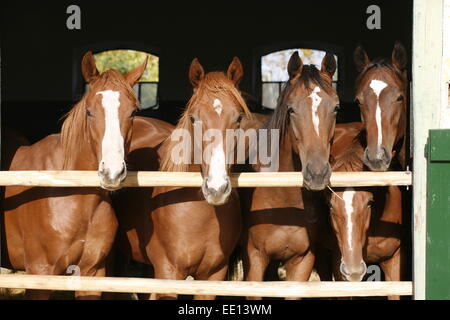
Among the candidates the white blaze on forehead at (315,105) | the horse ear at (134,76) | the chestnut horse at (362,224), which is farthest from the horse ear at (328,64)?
the horse ear at (134,76)

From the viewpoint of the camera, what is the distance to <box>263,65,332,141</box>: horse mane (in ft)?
13.7

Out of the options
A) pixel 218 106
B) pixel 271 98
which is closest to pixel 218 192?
pixel 218 106

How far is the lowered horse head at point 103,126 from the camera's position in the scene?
372 centimetres

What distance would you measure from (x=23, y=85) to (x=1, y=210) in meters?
6.04

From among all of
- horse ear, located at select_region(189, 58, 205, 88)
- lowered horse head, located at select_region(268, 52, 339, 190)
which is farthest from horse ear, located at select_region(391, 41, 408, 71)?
horse ear, located at select_region(189, 58, 205, 88)

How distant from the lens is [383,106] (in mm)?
4504

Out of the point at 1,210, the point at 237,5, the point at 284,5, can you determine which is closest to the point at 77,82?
the point at 237,5

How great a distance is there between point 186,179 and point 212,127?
34 cm

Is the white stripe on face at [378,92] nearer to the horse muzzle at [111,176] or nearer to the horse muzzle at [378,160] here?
the horse muzzle at [378,160]

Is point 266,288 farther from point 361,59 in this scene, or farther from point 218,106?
point 361,59

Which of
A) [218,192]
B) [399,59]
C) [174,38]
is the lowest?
[218,192]

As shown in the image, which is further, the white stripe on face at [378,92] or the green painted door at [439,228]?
the white stripe on face at [378,92]

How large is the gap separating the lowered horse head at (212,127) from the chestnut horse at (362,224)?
75cm

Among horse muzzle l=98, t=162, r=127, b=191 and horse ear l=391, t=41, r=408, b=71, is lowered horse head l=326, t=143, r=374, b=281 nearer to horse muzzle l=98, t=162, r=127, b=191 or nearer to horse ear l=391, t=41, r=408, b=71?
horse ear l=391, t=41, r=408, b=71
